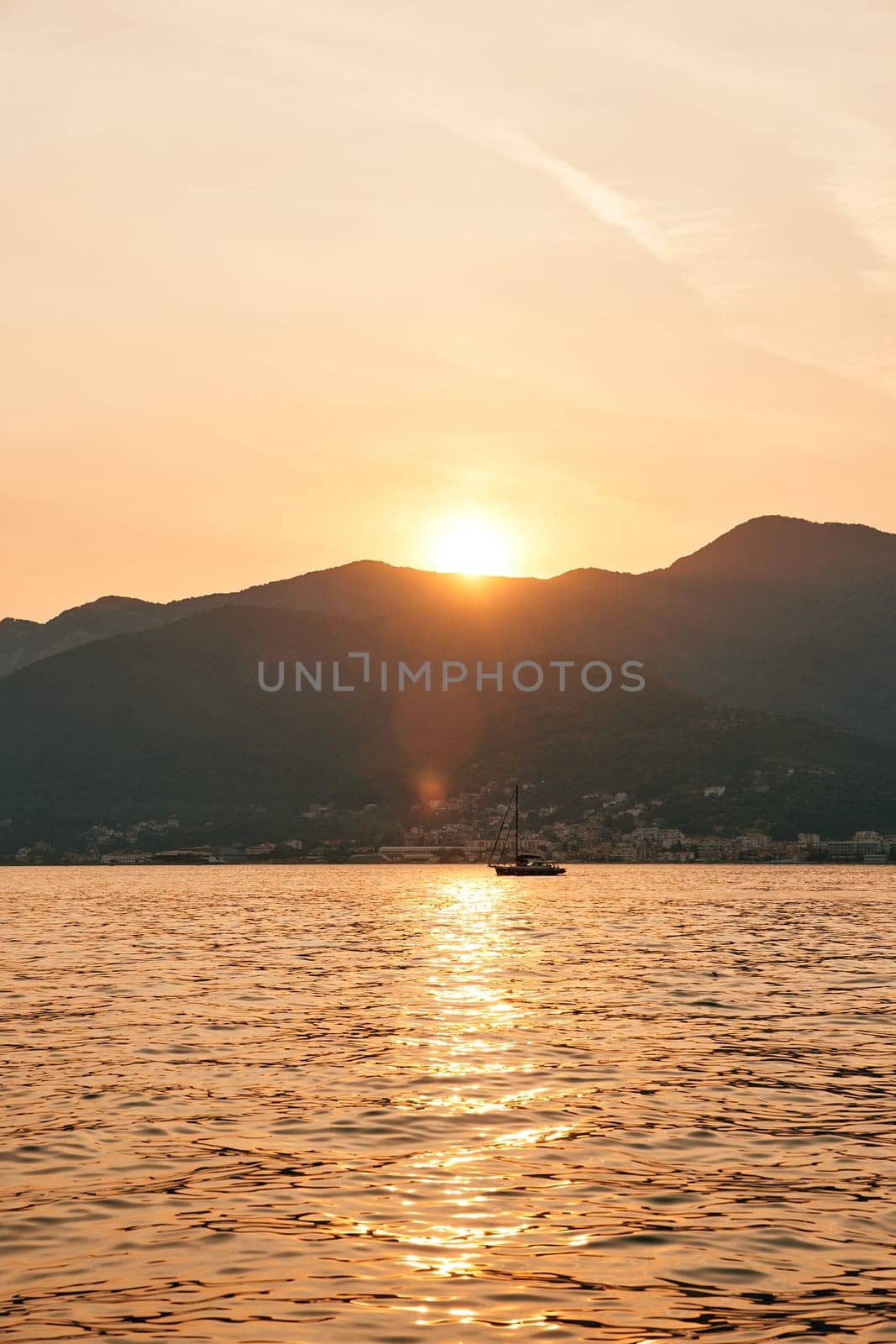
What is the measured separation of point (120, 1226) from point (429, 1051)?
22.6 metres

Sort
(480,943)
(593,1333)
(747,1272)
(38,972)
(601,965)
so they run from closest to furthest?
(593,1333)
(747,1272)
(38,972)
(601,965)
(480,943)

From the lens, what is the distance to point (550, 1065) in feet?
146

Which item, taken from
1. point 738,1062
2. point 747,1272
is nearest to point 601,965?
point 738,1062

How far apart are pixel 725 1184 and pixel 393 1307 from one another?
9480mm

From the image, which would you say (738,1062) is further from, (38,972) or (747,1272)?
(38,972)

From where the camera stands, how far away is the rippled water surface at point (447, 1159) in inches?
841

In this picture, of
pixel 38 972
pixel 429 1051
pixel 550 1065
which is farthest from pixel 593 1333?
pixel 38 972

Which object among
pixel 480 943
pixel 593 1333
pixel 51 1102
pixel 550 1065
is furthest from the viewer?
pixel 480 943

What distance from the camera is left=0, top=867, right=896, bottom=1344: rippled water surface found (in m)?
21.4

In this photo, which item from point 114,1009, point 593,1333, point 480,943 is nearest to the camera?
point 593,1333

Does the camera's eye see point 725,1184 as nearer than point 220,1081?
Yes

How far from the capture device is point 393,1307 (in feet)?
69.4

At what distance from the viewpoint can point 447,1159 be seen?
31.3 meters

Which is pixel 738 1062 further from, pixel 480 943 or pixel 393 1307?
pixel 480 943
